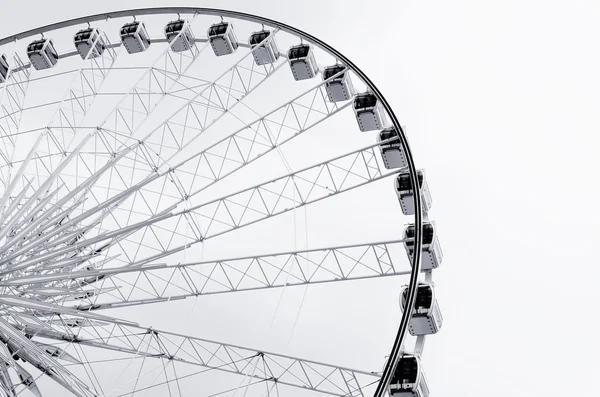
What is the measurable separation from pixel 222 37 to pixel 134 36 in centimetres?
335

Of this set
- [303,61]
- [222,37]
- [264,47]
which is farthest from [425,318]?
[222,37]

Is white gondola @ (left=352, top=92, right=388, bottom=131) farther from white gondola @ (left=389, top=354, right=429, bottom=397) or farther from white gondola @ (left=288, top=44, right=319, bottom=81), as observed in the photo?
white gondola @ (left=389, top=354, right=429, bottom=397)

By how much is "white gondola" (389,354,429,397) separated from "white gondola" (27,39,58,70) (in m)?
19.8

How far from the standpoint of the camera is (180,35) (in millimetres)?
34938

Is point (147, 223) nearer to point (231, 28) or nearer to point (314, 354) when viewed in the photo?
point (231, 28)

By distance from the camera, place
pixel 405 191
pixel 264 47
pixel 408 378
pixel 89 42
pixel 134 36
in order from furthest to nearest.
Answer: pixel 89 42 < pixel 134 36 < pixel 264 47 < pixel 405 191 < pixel 408 378

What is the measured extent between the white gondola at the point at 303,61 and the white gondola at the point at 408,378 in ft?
42.1

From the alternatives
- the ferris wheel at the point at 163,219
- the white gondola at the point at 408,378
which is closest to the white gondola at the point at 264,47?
the ferris wheel at the point at 163,219

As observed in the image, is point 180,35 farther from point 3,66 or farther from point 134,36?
point 3,66

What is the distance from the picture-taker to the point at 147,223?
25.0 metres

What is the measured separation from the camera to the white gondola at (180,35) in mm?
35125

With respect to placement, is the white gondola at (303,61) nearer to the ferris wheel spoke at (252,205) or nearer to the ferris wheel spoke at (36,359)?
the ferris wheel spoke at (252,205)

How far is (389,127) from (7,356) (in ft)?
44.2

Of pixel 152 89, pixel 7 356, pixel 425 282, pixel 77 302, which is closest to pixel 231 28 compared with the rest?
pixel 152 89
